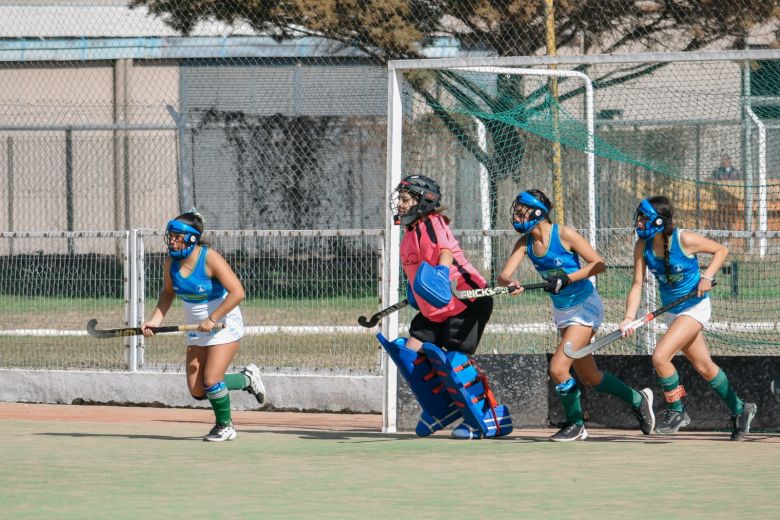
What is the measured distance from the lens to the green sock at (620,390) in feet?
32.9

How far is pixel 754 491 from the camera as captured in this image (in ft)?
24.7

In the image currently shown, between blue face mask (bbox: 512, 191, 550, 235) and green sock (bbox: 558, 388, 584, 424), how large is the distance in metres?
1.10

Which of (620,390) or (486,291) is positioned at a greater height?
(486,291)

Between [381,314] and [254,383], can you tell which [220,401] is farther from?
[381,314]

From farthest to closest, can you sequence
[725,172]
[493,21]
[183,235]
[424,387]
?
1. [493,21]
2. [725,172]
3. [424,387]
4. [183,235]

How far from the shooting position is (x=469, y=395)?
9.89 m

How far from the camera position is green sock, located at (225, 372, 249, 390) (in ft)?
34.2

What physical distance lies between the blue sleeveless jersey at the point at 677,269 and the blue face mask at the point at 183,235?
2871 millimetres

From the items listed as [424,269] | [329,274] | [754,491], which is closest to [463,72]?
[329,274]

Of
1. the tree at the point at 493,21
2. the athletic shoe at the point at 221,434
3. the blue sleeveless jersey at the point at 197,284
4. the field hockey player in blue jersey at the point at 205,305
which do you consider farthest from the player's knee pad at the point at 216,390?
the tree at the point at 493,21

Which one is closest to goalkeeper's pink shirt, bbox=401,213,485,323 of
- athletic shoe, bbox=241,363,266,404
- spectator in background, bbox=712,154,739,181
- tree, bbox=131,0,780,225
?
athletic shoe, bbox=241,363,266,404

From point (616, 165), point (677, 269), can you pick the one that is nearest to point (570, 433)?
point (677, 269)

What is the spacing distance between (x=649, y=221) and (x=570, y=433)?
4.87 ft

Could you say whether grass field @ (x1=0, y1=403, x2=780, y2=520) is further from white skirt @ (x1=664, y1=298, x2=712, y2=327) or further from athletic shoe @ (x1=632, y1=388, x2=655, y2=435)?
white skirt @ (x1=664, y1=298, x2=712, y2=327)
